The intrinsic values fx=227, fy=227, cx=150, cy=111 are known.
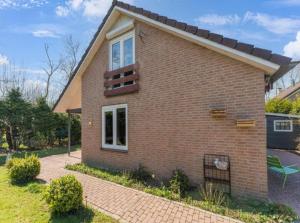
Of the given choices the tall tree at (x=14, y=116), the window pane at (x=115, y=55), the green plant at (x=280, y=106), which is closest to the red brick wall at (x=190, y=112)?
the window pane at (x=115, y=55)

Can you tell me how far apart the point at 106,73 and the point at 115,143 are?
3534 millimetres

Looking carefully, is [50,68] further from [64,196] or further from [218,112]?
[218,112]

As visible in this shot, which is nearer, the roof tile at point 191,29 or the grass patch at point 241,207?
the grass patch at point 241,207

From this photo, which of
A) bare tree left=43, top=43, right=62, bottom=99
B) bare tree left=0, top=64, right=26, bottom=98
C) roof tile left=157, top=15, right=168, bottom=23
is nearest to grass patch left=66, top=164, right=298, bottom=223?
roof tile left=157, top=15, right=168, bottom=23

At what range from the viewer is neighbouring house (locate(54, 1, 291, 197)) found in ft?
20.8

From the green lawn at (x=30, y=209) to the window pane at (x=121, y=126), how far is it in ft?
12.2

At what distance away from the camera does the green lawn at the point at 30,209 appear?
5609 millimetres

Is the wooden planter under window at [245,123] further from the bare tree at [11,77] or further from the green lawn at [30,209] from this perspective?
the bare tree at [11,77]

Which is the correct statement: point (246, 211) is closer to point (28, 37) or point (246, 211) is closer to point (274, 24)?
point (274, 24)

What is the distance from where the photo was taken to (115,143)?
11062mm

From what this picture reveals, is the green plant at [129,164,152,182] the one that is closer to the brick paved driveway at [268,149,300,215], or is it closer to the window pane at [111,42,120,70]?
the brick paved driveway at [268,149,300,215]

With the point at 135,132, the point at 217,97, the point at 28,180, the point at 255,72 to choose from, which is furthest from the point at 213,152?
the point at 28,180

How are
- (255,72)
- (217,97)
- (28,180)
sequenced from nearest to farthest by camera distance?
(255,72) < (217,97) < (28,180)

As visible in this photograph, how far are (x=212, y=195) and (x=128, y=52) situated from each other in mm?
7160
